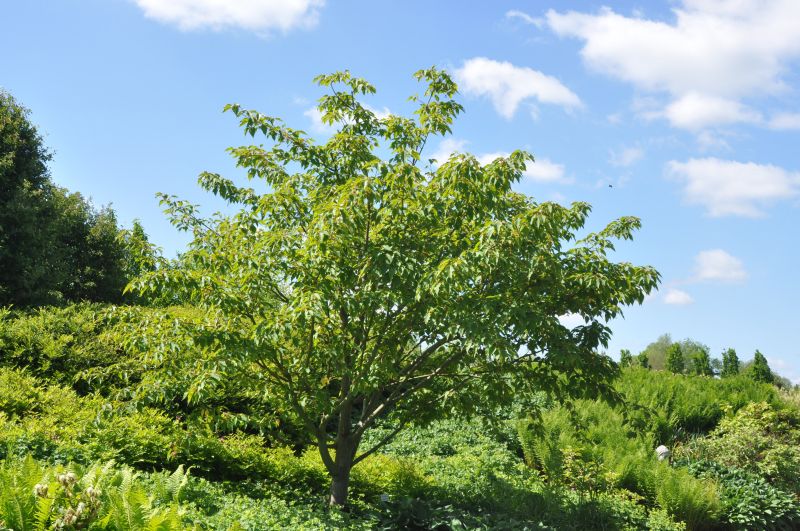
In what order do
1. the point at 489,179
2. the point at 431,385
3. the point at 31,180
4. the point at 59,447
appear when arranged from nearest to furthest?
1. the point at 489,179
2. the point at 59,447
3. the point at 431,385
4. the point at 31,180

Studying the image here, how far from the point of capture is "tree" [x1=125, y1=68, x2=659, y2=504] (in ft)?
19.3

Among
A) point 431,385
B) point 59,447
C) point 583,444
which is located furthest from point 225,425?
point 583,444

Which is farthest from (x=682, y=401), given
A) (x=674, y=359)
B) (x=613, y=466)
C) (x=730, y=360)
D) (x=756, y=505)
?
(x=730, y=360)

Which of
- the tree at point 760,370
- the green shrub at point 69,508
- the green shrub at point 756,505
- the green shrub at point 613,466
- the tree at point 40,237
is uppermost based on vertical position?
the tree at point 40,237

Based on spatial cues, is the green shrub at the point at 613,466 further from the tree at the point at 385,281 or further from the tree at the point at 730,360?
the tree at the point at 730,360

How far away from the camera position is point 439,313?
5.97 m

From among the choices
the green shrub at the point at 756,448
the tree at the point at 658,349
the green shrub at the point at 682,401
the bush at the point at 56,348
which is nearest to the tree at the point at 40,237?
the bush at the point at 56,348

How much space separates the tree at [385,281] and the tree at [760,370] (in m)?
18.2

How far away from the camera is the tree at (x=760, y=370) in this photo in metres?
22.2

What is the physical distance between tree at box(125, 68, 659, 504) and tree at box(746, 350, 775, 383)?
1817cm

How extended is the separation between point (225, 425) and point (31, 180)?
14933mm

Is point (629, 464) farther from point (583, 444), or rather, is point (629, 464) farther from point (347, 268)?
point (347, 268)

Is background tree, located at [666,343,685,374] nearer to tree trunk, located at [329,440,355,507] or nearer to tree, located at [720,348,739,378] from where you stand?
tree, located at [720,348,739,378]

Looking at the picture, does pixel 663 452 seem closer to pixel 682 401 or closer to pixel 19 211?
pixel 682 401
